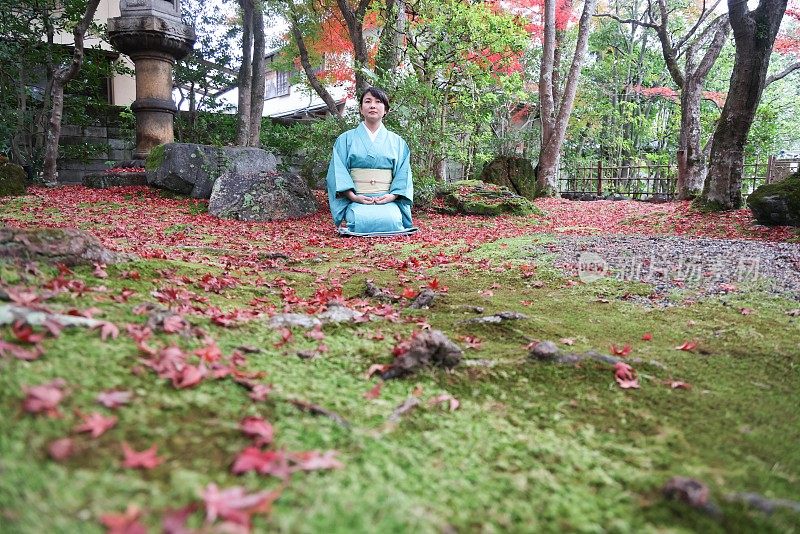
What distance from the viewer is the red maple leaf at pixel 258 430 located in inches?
55.2

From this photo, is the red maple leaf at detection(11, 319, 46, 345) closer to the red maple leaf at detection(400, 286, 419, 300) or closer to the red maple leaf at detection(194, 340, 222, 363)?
the red maple leaf at detection(194, 340, 222, 363)

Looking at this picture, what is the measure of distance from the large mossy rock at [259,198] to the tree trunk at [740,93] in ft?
22.7

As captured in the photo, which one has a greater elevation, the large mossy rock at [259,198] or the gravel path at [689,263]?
the large mossy rock at [259,198]

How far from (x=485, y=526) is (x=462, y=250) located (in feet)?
16.4

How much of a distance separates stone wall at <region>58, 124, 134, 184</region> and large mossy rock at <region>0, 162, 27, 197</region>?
4390 mm

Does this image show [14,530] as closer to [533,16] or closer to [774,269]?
[774,269]

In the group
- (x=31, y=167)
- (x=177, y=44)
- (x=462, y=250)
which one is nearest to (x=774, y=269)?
(x=462, y=250)

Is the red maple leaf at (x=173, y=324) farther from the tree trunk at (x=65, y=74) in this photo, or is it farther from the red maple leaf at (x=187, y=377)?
the tree trunk at (x=65, y=74)

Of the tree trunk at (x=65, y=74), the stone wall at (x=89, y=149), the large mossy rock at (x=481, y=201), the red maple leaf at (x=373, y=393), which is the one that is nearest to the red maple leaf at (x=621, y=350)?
the red maple leaf at (x=373, y=393)

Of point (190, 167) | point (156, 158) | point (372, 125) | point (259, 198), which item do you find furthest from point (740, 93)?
point (156, 158)

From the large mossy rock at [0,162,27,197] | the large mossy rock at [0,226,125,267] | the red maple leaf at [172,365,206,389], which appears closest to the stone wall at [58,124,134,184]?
the large mossy rock at [0,162,27,197]

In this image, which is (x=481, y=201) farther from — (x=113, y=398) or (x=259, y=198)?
(x=113, y=398)

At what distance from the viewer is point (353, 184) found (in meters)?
7.59

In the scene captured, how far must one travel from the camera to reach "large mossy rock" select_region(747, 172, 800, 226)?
6.82m
